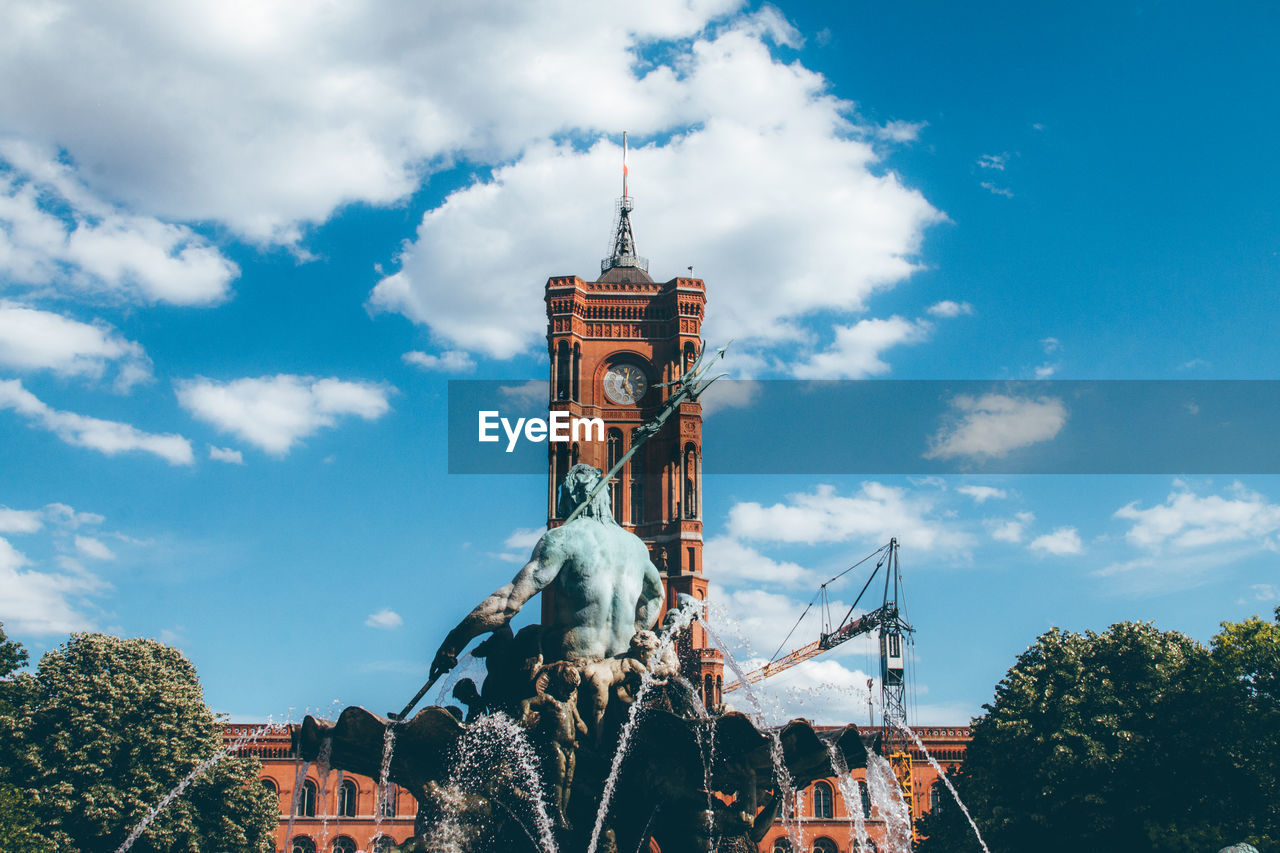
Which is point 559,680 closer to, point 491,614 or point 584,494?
point 491,614

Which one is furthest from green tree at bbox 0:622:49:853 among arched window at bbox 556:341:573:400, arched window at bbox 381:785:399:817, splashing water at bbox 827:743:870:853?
arched window at bbox 556:341:573:400

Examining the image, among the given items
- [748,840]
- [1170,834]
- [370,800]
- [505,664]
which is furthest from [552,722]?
[370,800]

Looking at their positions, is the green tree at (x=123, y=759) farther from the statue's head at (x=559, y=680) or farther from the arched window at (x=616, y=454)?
the arched window at (x=616, y=454)

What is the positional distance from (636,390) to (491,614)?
61.3m

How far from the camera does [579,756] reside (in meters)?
15.2

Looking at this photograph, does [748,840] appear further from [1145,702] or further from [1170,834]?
[1145,702]

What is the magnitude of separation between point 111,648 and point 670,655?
24315 millimetres

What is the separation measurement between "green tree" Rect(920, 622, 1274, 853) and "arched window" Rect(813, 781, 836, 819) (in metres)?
31.0

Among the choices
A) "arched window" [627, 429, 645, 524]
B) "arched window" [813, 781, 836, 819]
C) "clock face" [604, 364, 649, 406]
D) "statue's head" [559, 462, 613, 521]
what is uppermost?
"clock face" [604, 364, 649, 406]

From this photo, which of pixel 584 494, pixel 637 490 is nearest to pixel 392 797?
pixel 584 494

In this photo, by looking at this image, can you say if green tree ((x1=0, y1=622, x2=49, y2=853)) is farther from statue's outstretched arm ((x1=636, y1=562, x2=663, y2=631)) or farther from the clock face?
the clock face

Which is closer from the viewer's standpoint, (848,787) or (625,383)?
(848,787)

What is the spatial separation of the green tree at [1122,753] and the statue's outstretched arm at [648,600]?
13.7 meters

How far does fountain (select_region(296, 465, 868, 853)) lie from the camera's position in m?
15.0
